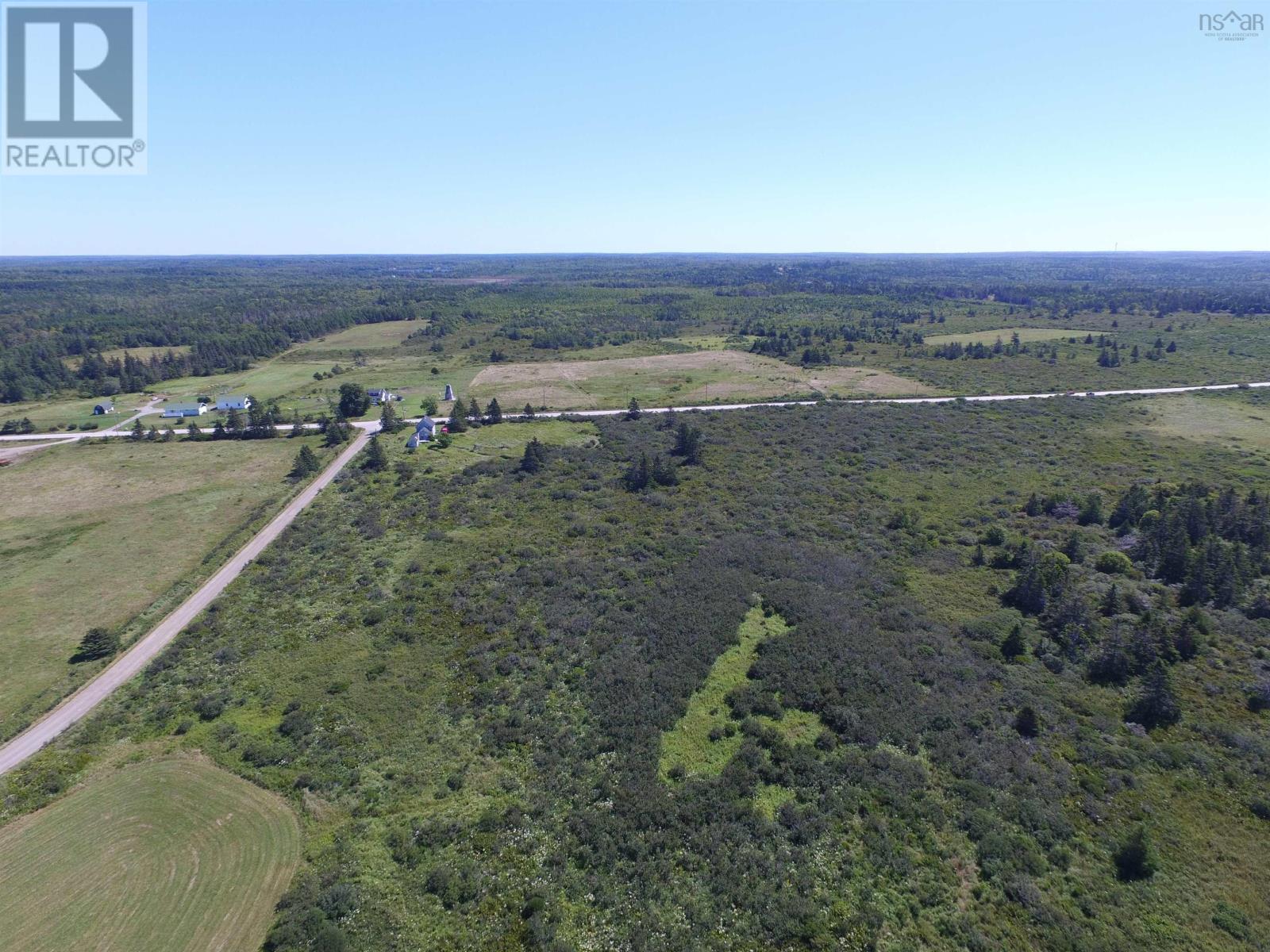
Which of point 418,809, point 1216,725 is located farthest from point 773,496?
point 418,809

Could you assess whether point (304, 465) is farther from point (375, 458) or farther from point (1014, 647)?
point (1014, 647)

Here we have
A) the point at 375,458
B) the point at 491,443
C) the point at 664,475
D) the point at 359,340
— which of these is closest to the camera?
the point at 664,475

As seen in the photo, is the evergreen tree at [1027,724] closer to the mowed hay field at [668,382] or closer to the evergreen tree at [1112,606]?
the evergreen tree at [1112,606]

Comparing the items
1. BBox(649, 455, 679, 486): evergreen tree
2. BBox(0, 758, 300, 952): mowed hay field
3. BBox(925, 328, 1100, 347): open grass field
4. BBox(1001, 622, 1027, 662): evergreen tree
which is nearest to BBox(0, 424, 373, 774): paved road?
BBox(0, 758, 300, 952): mowed hay field

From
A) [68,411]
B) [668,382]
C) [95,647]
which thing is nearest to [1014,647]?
[95,647]

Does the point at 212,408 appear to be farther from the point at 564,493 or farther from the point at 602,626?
the point at 602,626

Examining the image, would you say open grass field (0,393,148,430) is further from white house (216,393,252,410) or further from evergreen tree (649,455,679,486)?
evergreen tree (649,455,679,486)

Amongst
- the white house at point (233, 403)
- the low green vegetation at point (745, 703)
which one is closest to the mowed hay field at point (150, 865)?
the low green vegetation at point (745, 703)
